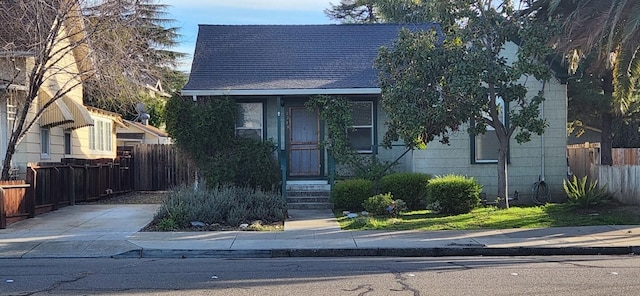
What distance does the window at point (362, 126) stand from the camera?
64.3 ft

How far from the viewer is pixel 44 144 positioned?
799 inches

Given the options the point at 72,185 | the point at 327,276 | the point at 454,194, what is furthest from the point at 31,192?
the point at 454,194

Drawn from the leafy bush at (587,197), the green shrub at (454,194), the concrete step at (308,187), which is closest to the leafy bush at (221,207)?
the concrete step at (308,187)

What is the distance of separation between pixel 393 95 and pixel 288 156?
Answer: 18.8 ft

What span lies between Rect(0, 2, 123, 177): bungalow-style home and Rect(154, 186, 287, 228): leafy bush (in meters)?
4.17

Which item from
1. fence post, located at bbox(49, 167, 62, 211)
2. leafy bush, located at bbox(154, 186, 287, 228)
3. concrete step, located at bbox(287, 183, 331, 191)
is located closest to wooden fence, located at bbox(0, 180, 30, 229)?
fence post, located at bbox(49, 167, 62, 211)

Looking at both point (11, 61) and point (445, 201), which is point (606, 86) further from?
point (11, 61)

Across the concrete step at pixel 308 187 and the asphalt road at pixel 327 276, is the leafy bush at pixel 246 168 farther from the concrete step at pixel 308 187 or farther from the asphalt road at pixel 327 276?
the asphalt road at pixel 327 276

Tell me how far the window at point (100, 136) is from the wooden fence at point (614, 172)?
17432 mm

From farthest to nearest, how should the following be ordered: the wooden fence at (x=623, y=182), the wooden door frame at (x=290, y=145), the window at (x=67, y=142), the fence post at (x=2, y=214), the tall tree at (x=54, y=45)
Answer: the window at (x=67, y=142)
the wooden door frame at (x=290, y=145)
the wooden fence at (x=623, y=182)
the tall tree at (x=54, y=45)
the fence post at (x=2, y=214)

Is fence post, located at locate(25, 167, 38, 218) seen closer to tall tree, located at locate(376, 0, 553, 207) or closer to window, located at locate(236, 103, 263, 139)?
window, located at locate(236, 103, 263, 139)

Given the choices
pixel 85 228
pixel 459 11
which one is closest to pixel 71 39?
pixel 85 228

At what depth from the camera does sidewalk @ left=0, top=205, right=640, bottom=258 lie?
11594 mm

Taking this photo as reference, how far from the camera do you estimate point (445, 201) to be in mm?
15820
